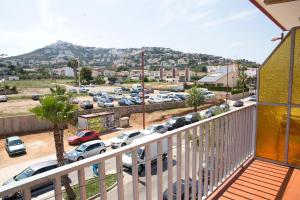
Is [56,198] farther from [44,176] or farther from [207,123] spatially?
[207,123]

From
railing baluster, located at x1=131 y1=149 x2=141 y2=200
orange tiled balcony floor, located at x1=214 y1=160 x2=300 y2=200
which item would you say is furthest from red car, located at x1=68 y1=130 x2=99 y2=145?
railing baluster, located at x1=131 y1=149 x2=141 y2=200

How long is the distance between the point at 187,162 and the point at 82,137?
22.3 metres

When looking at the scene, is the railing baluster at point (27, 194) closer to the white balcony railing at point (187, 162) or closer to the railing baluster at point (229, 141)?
the white balcony railing at point (187, 162)

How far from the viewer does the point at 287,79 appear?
3.71 meters

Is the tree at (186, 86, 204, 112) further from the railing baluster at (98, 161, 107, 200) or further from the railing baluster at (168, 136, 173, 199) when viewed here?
the railing baluster at (98, 161, 107, 200)

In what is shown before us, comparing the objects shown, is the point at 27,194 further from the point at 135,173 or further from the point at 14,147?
the point at 14,147

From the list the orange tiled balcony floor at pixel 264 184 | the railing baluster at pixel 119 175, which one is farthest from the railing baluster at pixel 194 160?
the railing baluster at pixel 119 175

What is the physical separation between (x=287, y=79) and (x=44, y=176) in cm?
364

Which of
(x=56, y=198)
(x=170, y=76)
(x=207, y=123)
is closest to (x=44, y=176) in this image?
(x=56, y=198)

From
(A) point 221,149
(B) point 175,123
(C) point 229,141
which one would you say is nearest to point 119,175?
(A) point 221,149

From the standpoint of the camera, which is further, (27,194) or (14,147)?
(14,147)

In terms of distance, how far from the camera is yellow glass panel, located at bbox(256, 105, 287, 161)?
3.81 m

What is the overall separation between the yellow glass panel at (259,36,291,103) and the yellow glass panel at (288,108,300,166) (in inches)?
9.8

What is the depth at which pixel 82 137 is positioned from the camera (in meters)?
23.5
